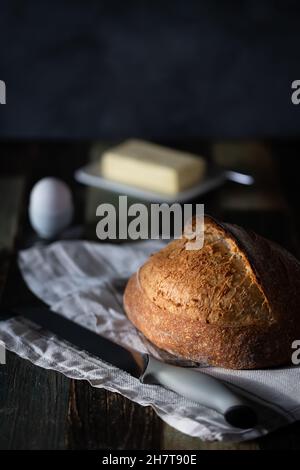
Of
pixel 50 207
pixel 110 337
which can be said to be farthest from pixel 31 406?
pixel 50 207

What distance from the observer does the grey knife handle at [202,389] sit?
4.21 ft

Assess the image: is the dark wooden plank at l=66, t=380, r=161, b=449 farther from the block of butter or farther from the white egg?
the block of butter

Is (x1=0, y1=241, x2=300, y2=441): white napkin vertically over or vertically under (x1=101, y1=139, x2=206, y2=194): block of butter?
under

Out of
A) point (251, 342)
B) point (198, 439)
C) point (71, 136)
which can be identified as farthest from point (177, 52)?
point (198, 439)

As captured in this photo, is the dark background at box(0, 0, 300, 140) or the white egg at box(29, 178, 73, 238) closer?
the white egg at box(29, 178, 73, 238)

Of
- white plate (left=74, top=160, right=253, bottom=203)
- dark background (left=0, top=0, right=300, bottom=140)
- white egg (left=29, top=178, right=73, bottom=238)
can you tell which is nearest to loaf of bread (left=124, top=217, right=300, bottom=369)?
white egg (left=29, top=178, right=73, bottom=238)

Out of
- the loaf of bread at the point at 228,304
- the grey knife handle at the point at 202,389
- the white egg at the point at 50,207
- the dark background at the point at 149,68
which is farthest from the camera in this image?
the dark background at the point at 149,68

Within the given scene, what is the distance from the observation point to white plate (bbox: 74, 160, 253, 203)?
2.30 m

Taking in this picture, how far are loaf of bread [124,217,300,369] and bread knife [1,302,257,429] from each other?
0.21 ft

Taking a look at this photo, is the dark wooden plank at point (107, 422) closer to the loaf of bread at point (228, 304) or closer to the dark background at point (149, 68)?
the loaf of bread at point (228, 304)

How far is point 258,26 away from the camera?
284cm

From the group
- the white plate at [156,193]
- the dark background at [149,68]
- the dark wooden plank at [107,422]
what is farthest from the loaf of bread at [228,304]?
the dark background at [149,68]

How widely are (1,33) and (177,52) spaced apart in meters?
0.62

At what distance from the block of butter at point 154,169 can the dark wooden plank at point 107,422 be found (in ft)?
3.28
